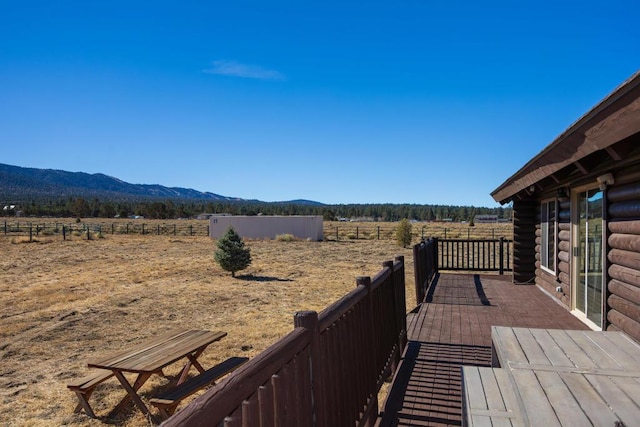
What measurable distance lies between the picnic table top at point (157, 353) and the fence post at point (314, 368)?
283 centimetres

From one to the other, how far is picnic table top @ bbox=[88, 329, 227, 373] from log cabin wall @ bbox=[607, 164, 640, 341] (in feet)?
14.3

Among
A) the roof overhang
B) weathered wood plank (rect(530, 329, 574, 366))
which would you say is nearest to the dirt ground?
weathered wood plank (rect(530, 329, 574, 366))

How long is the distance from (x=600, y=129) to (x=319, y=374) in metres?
2.52

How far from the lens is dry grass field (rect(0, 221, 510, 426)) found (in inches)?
211

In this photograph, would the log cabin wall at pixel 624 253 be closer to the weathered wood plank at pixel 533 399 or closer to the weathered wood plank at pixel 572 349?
the weathered wood plank at pixel 572 349

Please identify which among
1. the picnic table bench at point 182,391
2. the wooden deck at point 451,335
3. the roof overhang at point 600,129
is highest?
the roof overhang at point 600,129

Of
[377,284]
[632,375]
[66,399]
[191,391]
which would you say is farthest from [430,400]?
[66,399]

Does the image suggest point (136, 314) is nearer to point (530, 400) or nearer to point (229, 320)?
point (229, 320)

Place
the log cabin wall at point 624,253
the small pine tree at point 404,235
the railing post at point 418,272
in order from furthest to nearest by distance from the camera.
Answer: the small pine tree at point 404,235, the railing post at point 418,272, the log cabin wall at point 624,253

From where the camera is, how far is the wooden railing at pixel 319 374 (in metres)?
1.34

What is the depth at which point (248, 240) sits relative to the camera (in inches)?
1312

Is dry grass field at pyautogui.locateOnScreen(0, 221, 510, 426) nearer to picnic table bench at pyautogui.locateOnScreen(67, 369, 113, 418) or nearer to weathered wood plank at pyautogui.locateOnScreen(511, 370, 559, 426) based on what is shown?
picnic table bench at pyautogui.locateOnScreen(67, 369, 113, 418)

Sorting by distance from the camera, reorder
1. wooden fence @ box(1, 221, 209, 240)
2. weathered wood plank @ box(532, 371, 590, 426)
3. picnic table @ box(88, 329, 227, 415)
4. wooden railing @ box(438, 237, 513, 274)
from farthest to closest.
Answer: wooden fence @ box(1, 221, 209, 240), wooden railing @ box(438, 237, 513, 274), picnic table @ box(88, 329, 227, 415), weathered wood plank @ box(532, 371, 590, 426)

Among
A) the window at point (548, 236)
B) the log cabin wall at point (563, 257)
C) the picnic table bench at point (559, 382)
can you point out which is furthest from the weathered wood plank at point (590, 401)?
the window at point (548, 236)
